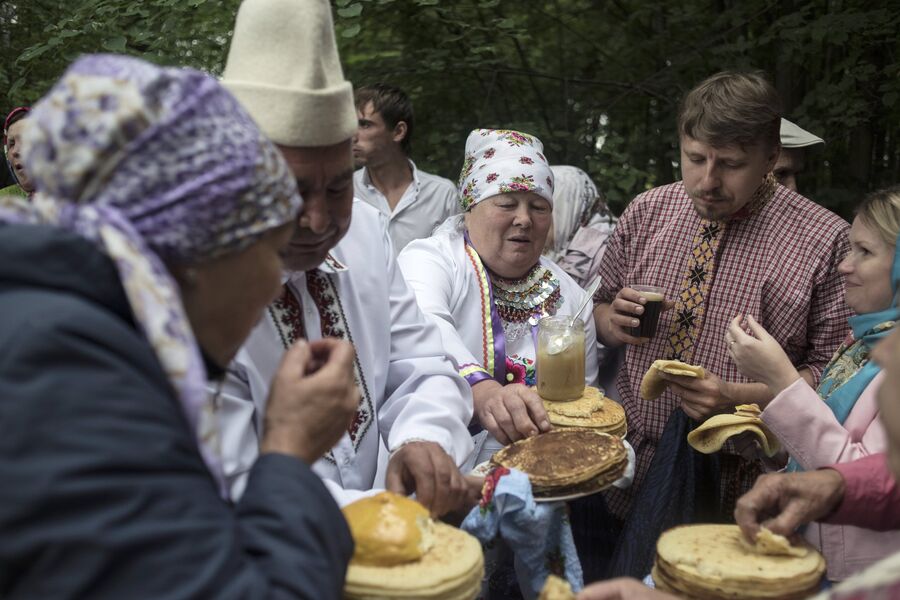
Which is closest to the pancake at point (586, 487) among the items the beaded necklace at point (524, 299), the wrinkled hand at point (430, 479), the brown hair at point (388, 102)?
the wrinkled hand at point (430, 479)

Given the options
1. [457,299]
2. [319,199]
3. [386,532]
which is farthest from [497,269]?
[386,532]

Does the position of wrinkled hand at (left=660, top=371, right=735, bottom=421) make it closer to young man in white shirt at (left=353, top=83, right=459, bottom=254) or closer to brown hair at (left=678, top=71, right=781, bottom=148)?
brown hair at (left=678, top=71, right=781, bottom=148)

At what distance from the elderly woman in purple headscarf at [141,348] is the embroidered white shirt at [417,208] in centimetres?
500

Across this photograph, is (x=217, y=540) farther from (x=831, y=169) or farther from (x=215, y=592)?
(x=831, y=169)

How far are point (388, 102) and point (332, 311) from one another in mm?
4190

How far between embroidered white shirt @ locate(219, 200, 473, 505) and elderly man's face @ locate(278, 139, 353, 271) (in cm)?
16

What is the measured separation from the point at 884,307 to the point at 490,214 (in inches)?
63.6

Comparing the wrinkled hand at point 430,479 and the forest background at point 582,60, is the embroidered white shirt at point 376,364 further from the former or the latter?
the forest background at point 582,60

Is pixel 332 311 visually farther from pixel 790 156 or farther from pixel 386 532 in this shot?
pixel 790 156

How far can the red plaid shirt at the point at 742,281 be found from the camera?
10.6 feet

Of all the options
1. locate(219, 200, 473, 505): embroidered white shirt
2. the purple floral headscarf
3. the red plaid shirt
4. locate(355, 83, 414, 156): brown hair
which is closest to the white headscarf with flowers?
the red plaid shirt

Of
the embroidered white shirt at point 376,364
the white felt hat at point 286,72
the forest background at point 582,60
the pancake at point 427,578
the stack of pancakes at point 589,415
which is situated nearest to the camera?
the pancake at point 427,578

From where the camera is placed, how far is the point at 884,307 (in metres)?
2.56

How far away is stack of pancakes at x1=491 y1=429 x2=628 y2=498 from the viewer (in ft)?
6.67
